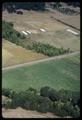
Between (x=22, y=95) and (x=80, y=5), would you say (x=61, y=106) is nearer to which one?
(x=22, y=95)

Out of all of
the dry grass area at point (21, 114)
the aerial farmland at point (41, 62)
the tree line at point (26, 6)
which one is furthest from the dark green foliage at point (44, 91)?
the tree line at point (26, 6)

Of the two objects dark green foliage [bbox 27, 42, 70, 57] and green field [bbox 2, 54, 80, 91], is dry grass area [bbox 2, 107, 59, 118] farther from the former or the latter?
dark green foliage [bbox 27, 42, 70, 57]

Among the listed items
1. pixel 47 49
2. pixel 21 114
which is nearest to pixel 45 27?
pixel 47 49

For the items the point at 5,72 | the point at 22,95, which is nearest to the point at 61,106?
the point at 22,95

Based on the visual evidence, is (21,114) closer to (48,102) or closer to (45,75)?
(48,102)

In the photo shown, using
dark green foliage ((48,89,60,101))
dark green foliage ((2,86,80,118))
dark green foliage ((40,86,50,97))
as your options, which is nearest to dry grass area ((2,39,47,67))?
dark green foliage ((2,86,80,118))

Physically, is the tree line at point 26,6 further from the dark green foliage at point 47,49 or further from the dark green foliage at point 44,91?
the dark green foliage at point 44,91
